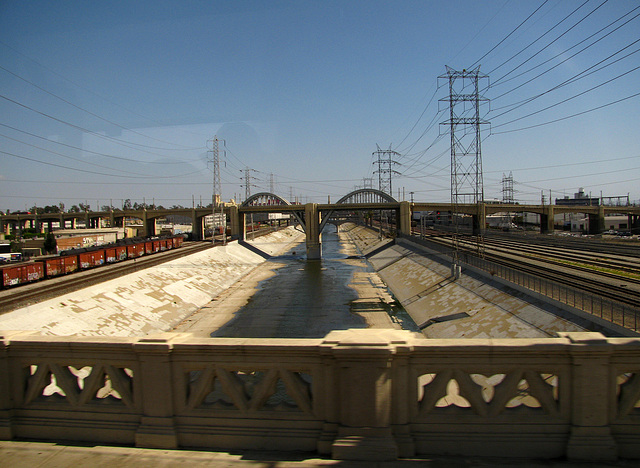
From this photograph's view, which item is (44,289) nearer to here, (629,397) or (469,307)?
(469,307)

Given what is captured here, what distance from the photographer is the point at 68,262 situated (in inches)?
1459

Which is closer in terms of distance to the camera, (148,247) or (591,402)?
(591,402)

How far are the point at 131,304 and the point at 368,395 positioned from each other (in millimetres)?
29491

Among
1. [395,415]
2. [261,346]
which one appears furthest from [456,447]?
[261,346]

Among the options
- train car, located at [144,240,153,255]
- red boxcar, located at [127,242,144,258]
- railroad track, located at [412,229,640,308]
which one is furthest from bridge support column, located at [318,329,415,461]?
train car, located at [144,240,153,255]

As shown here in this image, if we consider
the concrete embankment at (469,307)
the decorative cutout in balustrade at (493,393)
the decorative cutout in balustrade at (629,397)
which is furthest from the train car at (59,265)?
the decorative cutout in balustrade at (629,397)

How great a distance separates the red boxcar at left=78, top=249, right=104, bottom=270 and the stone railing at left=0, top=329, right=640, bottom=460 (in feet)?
133

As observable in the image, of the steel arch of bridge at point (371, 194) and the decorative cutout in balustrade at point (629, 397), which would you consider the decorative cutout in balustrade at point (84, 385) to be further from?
the steel arch of bridge at point (371, 194)

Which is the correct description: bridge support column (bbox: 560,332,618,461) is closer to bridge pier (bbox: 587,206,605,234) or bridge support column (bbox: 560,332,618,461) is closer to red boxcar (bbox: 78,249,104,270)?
red boxcar (bbox: 78,249,104,270)

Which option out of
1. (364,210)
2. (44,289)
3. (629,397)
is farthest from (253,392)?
(364,210)

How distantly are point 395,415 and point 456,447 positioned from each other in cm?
78

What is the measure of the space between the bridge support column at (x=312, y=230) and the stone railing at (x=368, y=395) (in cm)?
7227

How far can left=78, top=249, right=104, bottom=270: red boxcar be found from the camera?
1571 inches

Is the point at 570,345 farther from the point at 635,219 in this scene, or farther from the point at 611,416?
the point at 635,219
